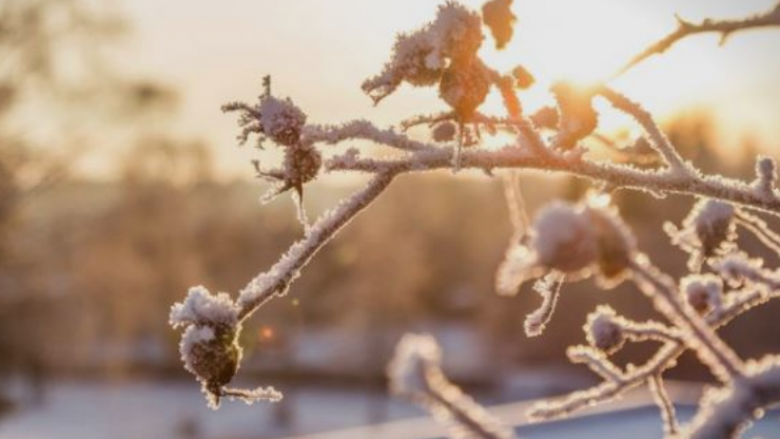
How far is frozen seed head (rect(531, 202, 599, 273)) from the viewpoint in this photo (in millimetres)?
799

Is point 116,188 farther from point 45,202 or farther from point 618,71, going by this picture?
point 618,71

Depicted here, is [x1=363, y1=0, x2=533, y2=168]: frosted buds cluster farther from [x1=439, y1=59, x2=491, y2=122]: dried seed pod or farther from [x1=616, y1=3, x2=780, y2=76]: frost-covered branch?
[x1=616, y1=3, x2=780, y2=76]: frost-covered branch

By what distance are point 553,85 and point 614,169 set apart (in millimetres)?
122

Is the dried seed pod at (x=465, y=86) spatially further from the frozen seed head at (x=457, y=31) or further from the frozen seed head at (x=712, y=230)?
the frozen seed head at (x=712, y=230)

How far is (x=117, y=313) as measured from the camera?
41.6 metres

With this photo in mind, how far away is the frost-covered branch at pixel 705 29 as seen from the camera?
4.23ft

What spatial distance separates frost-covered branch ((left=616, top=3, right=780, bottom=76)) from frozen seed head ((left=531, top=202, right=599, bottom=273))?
22.3 inches

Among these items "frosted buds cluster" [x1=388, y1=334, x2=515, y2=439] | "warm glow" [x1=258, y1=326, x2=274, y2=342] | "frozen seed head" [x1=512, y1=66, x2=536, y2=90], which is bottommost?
"frosted buds cluster" [x1=388, y1=334, x2=515, y2=439]

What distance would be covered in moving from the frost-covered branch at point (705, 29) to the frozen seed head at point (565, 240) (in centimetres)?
57

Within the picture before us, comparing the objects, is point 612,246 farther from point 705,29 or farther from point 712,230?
point 712,230

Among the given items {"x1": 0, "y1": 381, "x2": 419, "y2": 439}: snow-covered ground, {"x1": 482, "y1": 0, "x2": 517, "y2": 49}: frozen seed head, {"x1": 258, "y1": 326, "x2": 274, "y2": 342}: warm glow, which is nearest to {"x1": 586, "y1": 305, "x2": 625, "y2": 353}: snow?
{"x1": 482, "y1": 0, "x2": 517, "y2": 49}: frozen seed head

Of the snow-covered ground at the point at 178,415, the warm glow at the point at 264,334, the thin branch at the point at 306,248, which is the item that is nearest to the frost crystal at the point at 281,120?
the thin branch at the point at 306,248

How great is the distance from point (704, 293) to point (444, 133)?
1.44 feet

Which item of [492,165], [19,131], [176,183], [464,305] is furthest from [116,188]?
[492,165]
